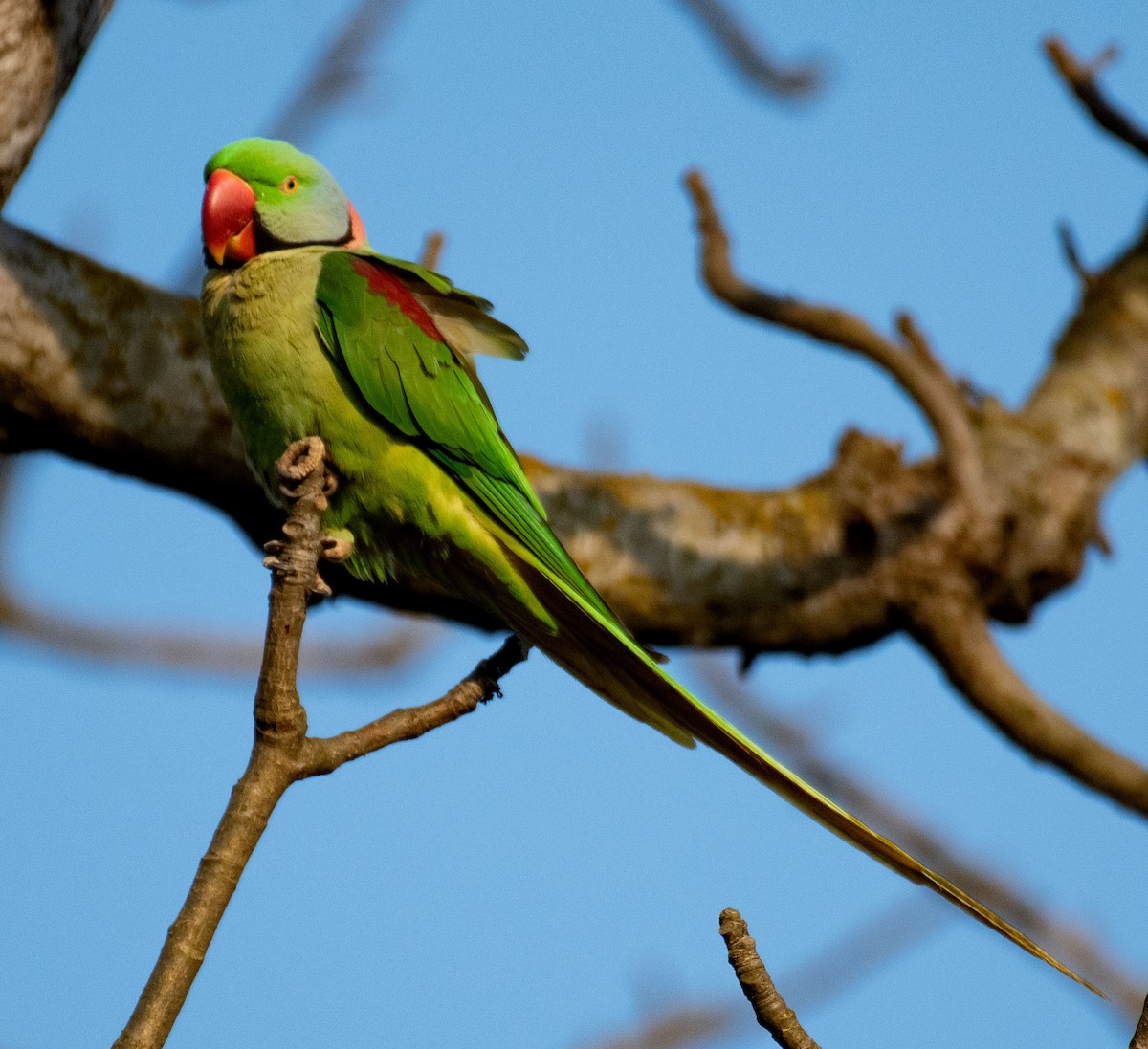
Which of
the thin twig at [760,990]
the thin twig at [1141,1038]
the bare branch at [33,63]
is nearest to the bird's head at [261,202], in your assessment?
the bare branch at [33,63]

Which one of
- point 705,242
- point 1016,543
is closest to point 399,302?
point 705,242

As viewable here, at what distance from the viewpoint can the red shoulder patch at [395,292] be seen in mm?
3152

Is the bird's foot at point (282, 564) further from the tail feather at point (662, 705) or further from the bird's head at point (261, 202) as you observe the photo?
the bird's head at point (261, 202)

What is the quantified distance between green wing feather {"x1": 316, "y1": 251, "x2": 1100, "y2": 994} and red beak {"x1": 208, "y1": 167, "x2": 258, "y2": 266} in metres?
0.29

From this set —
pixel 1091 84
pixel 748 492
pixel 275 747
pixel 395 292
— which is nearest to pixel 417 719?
pixel 275 747

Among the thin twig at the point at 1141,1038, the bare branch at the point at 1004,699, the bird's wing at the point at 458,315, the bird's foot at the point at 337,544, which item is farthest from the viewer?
the bare branch at the point at 1004,699

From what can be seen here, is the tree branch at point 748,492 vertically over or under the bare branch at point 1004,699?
over

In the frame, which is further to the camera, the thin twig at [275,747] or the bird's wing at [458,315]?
the bird's wing at [458,315]

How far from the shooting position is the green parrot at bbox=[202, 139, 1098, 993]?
9.77 ft

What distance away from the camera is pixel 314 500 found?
2.60 meters

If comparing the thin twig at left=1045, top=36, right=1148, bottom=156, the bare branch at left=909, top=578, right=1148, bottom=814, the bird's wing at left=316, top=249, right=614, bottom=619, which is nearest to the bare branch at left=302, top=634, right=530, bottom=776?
the bird's wing at left=316, top=249, right=614, bottom=619

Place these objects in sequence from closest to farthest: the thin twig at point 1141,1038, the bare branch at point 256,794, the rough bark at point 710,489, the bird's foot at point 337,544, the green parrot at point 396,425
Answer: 1. the thin twig at point 1141,1038
2. the bare branch at point 256,794
3. the green parrot at point 396,425
4. the bird's foot at point 337,544
5. the rough bark at point 710,489

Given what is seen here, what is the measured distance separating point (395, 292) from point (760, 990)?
74.9 inches

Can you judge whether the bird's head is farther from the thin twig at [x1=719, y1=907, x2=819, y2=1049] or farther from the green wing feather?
the thin twig at [x1=719, y1=907, x2=819, y2=1049]
